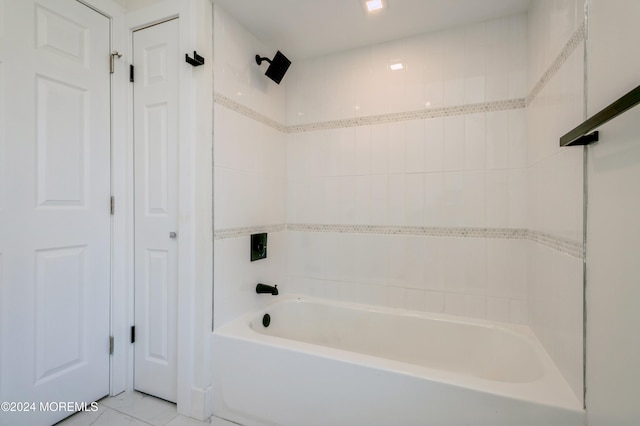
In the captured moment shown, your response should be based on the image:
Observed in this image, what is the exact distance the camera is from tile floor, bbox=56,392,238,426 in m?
1.55

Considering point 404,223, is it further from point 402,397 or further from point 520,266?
point 402,397

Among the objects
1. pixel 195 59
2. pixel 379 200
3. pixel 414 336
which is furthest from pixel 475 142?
pixel 195 59

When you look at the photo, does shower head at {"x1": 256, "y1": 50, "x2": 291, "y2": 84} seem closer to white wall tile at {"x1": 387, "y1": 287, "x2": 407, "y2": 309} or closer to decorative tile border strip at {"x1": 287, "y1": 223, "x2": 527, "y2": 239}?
decorative tile border strip at {"x1": 287, "y1": 223, "x2": 527, "y2": 239}

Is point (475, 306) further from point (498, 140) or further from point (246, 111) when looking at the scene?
point (246, 111)

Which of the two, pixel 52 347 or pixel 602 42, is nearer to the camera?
pixel 602 42

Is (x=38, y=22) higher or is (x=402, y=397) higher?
(x=38, y=22)

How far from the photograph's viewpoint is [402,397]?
1.27 meters

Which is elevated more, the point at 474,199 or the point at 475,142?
the point at 475,142

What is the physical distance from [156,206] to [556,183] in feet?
6.93

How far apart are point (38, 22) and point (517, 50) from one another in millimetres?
2588

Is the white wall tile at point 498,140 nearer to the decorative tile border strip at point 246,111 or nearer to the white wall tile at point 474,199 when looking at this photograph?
the white wall tile at point 474,199

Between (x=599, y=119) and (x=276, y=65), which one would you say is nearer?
(x=599, y=119)

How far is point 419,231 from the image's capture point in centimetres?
199

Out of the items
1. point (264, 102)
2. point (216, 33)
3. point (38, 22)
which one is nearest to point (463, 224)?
point (264, 102)
